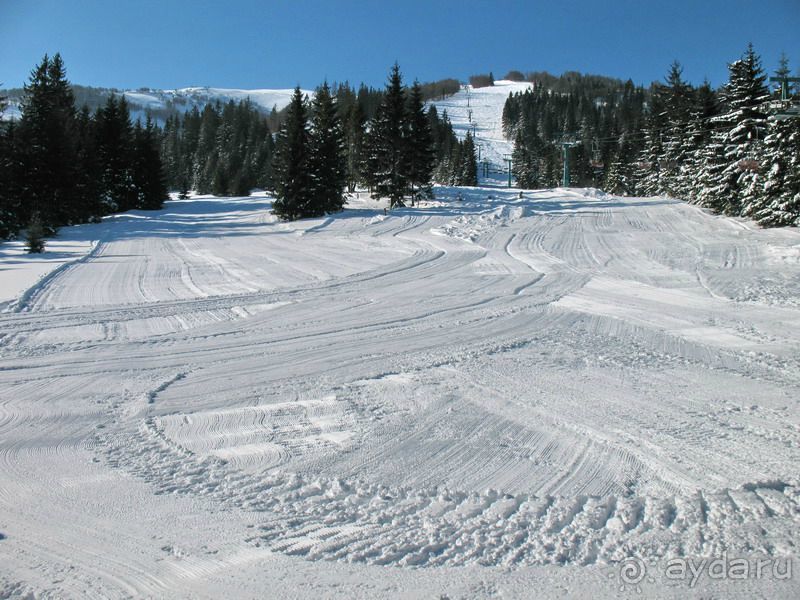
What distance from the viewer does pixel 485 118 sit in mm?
151250

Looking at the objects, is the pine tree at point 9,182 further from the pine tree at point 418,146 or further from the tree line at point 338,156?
the pine tree at point 418,146

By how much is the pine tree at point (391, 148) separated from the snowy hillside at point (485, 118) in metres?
67.8

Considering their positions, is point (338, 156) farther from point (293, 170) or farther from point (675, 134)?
point (675, 134)

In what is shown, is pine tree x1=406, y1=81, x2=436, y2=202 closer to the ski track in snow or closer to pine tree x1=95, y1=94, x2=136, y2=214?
pine tree x1=95, y1=94, x2=136, y2=214

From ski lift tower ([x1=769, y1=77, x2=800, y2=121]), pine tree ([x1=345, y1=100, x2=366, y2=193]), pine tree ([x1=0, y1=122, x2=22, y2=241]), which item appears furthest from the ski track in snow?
pine tree ([x1=345, y1=100, x2=366, y2=193])

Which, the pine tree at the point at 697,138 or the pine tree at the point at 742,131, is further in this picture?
the pine tree at the point at 697,138

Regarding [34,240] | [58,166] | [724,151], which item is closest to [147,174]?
[58,166]

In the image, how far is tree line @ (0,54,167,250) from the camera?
24.0 meters

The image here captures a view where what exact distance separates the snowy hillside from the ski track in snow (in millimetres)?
93627

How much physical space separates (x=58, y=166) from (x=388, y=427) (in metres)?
29.0

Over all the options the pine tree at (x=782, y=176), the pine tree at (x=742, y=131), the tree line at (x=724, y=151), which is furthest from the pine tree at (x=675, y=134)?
the pine tree at (x=782, y=176)

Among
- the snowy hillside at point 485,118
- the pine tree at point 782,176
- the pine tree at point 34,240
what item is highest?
the snowy hillside at point 485,118

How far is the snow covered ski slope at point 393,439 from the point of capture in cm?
304

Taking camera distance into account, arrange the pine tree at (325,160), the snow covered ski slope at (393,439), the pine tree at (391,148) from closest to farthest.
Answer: the snow covered ski slope at (393,439), the pine tree at (325,160), the pine tree at (391,148)
